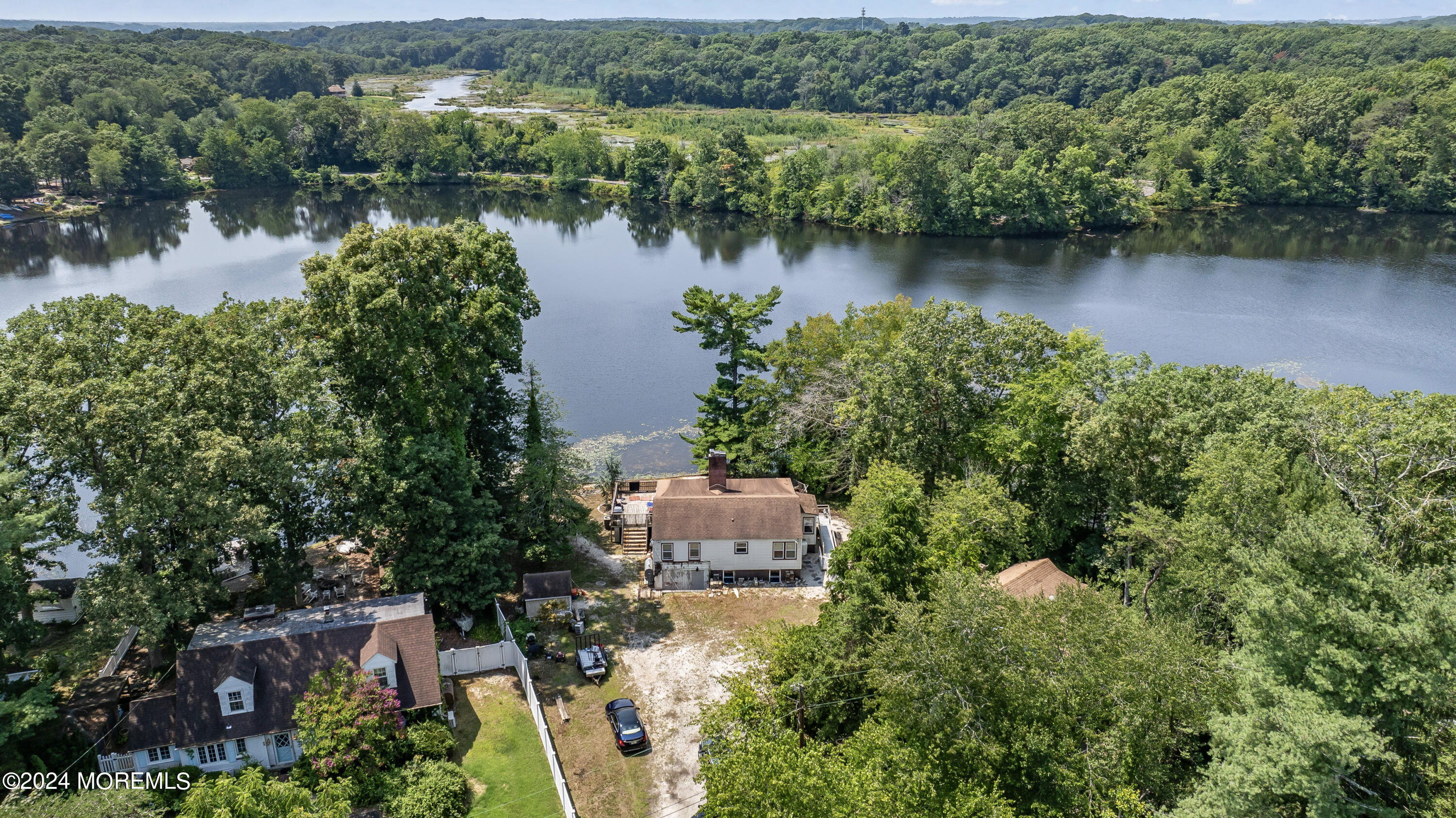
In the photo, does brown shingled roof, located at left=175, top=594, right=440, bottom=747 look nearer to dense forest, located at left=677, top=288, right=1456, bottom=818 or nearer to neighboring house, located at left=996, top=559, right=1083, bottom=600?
dense forest, located at left=677, top=288, right=1456, bottom=818

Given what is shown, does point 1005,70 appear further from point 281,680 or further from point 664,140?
point 281,680

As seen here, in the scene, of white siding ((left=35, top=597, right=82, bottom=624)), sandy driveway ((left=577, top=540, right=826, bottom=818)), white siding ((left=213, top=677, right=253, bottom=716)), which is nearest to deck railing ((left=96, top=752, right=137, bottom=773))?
white siding ((left=213, top=677, right=253, bottom=716))

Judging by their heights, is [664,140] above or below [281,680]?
above

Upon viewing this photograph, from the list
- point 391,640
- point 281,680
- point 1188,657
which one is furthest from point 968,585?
point 281,680

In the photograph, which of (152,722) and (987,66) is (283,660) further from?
(987,66)

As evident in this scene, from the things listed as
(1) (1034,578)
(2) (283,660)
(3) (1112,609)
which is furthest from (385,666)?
(1) (1034,578)

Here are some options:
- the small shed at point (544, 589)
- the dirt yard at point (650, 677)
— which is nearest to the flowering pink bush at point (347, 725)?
the dirt yard at point (650, 677)
